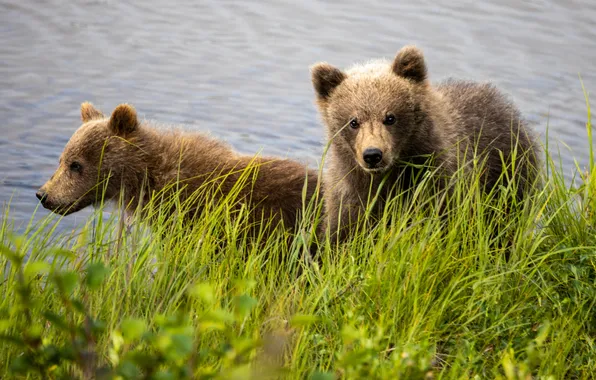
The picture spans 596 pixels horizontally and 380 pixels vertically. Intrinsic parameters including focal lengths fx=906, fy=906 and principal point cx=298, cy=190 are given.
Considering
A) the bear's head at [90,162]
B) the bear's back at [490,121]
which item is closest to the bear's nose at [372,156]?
the bear's back at [490,121]

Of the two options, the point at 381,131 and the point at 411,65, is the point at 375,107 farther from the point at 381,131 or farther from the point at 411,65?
the point at 411,65

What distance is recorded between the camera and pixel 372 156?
525cm

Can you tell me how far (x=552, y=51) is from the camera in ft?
41.3

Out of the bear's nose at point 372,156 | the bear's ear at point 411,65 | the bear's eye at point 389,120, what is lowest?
the bear's nose at point 372,156

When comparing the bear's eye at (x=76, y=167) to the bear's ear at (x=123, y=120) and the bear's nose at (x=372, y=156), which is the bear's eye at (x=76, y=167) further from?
the bear's nose at (x=372, y=156)

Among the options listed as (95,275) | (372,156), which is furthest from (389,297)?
(95,275)

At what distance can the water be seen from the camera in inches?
407

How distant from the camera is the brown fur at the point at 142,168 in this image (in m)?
6.43

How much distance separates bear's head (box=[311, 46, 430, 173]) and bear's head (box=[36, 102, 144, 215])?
59.4 inches

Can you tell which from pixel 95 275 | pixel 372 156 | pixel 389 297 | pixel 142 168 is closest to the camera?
pixel 95 275

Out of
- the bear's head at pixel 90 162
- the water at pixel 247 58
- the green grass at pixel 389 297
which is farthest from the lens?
the water at pixel 247 58

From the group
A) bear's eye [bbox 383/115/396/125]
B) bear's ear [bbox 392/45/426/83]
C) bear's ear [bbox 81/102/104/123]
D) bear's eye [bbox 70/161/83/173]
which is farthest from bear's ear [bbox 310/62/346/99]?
bear's ear [bbox 81/102/104/123]

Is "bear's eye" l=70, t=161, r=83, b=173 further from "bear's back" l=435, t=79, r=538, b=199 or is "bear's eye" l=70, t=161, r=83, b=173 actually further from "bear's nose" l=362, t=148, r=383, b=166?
"bear's back" l=435, t=79, r=538, b=199

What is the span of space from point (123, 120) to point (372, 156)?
2.22 metres
